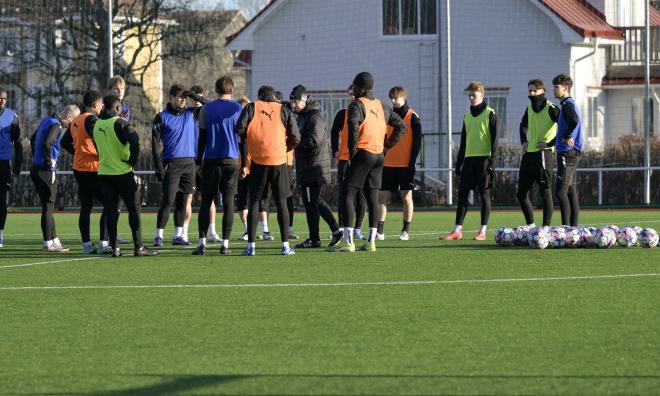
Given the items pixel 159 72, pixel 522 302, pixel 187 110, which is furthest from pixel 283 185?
pixel 159 72

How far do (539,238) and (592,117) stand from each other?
2688 cm

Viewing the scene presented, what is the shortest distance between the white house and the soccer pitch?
21670 millimetres

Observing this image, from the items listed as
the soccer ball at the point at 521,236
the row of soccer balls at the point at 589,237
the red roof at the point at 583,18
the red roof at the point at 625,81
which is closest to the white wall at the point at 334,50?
the red roof at the point at 583,18

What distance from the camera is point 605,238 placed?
54.1 feet

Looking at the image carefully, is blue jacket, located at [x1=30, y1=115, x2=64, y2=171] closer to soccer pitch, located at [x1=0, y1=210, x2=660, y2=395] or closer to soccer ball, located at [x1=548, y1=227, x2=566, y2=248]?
soccer pitch, located at [x1=0, y1=210, x2=660, y2=395]

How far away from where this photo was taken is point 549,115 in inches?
709

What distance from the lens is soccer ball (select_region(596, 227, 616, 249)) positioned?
1650 centimetres

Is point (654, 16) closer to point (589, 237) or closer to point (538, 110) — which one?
point (538, 110)

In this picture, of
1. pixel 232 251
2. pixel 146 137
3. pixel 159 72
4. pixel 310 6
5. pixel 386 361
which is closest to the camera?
pixel 386 361

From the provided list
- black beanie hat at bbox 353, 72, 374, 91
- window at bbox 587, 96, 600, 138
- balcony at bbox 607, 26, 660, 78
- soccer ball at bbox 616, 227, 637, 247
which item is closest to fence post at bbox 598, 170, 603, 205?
window at bbox 587, 96, 600, 138

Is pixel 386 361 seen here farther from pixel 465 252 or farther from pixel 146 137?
pixel 146 137

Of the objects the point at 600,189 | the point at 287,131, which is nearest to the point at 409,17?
the point at 600,189

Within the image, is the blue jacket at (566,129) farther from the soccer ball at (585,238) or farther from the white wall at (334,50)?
the white wall at (334,50)

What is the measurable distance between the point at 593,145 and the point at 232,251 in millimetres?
24372
